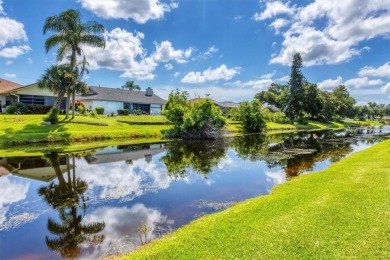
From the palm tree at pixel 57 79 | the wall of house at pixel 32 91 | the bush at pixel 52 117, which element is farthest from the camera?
Result: the wall of house at pixel 32 91

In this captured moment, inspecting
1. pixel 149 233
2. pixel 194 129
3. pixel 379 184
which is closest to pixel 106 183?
pixel 149 233

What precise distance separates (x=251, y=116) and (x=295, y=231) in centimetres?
4467

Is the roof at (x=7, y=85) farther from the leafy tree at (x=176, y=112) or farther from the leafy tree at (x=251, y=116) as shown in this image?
the leafy tree at (x=251, y=116)

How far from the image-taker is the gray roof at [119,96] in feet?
191

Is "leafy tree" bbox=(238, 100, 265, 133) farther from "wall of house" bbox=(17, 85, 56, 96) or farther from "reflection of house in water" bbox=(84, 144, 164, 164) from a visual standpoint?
"wall of house" bbox=(17, 85, 56, 96)

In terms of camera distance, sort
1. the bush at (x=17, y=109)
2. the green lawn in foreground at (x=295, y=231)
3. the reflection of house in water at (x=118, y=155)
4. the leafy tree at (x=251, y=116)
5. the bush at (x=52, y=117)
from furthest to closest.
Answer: the leafy tree at (x=251, y=116), the bush at (x=17, y=109), the bush at (x=52, y=117), the reflection of house in water at (x=118, y=155), the green lawn in foreground at (x=295, y=231)

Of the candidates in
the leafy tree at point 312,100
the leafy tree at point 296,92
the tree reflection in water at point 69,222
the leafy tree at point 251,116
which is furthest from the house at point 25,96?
the leafy tree at point 312,100

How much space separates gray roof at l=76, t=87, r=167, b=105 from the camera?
58312mm

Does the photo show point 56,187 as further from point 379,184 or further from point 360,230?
point 379,184

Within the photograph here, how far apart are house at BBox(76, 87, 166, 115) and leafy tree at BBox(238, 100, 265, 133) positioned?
25243mm

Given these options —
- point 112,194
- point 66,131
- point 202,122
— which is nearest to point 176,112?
point 202,122

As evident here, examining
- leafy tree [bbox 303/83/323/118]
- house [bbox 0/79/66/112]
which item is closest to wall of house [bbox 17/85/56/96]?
house [bbox 0/79/66/112]

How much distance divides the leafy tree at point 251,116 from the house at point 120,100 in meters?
25.2

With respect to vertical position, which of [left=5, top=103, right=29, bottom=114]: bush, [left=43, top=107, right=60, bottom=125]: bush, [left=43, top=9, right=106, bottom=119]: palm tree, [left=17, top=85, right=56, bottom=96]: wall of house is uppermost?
[left=43, top=9, right=106, bottom=119]: palm tree
